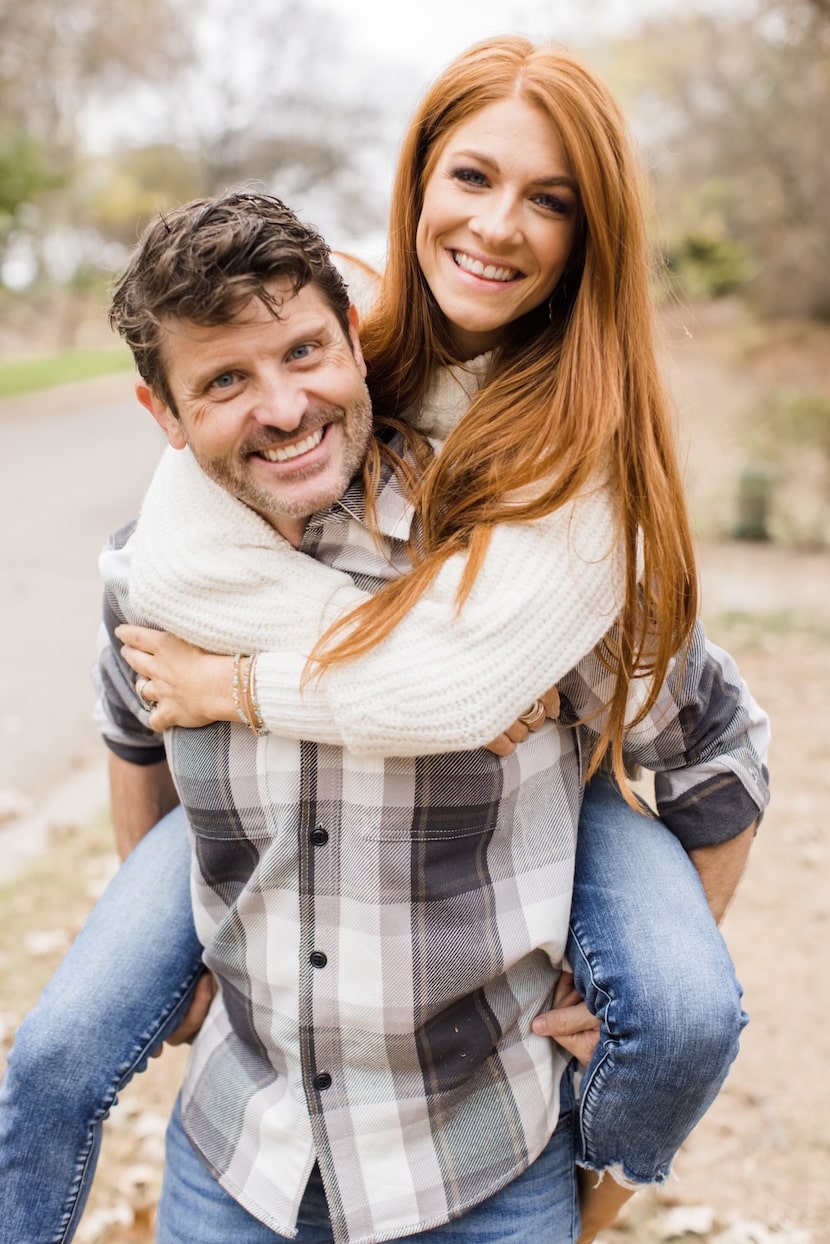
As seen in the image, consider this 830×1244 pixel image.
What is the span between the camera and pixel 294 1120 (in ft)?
6.32

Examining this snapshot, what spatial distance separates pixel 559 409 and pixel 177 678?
0.78 m

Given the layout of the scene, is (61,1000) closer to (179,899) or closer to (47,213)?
(179,899)

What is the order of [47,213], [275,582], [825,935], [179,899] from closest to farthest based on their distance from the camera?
[275,582]
[179,899]
[825,935]
[47,213]

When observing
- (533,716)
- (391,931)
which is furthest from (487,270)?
(391,931)

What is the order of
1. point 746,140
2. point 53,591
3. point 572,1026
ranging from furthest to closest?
point 746,140 → point 53,591 → point 572,1026

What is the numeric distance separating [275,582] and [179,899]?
0.72m

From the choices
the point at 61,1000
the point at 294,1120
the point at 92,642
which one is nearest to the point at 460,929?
the point at 294,1120

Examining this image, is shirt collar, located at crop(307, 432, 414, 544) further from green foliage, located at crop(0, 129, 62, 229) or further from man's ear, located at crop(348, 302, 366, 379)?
green foliage, located at crop(0, 129, 62, 229)

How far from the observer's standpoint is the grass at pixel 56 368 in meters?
15.8

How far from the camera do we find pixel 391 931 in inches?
72.9

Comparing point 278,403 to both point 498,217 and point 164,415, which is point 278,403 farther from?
point 498,217

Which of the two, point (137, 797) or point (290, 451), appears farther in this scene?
point (137, 797)

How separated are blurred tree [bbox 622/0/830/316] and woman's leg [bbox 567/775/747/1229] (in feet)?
42.9

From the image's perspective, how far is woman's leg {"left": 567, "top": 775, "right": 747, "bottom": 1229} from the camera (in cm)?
180
